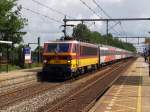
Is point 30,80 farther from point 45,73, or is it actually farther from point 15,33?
point 15,33

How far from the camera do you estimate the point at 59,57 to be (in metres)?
34.9

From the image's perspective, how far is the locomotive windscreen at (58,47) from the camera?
35.0 m

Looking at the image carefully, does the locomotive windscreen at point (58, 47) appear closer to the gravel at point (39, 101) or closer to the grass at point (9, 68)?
the gravel at point (39, 101)

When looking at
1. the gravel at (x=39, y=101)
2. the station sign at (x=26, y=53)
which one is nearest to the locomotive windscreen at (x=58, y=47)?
the gravel at (x=39, y=101)

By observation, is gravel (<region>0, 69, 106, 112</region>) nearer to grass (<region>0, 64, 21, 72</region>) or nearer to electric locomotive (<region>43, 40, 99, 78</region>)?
electric locomotive (<region>43, 40, 99, 78</region>)

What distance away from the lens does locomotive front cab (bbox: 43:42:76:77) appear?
34.7 metres

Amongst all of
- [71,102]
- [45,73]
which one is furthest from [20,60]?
[71,102]

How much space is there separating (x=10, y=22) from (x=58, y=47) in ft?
45.8

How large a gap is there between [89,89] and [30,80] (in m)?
6.11

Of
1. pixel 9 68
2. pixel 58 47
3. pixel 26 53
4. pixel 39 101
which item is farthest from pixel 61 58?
pixel 39 101

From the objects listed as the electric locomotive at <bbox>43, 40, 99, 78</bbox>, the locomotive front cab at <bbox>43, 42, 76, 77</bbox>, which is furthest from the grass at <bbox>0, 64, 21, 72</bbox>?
the locomotive front cab at <bbox>43, 42, 76, 77</bbox>

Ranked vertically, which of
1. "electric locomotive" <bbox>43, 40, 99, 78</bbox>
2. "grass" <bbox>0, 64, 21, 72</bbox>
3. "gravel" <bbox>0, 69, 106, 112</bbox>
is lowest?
"gravel" <bbox>0, 69, 106, 112</bbox>

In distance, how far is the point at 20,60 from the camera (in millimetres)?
47250

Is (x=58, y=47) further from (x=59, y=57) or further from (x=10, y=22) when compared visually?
(x=10, y=22)
